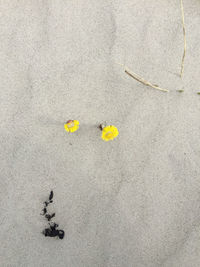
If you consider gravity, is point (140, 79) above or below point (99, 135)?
above

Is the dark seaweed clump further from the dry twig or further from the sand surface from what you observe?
the dry twig

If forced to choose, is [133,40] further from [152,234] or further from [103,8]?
[152,234]

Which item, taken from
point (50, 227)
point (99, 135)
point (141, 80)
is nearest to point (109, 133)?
point (99, 135)

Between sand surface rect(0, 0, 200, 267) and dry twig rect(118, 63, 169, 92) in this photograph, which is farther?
dry twig rect(118, 63, 169, 92)

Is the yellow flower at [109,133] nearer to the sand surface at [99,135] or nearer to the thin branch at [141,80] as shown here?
the sand surface at [99,135]

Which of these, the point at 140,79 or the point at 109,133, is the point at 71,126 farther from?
the point at 140,79

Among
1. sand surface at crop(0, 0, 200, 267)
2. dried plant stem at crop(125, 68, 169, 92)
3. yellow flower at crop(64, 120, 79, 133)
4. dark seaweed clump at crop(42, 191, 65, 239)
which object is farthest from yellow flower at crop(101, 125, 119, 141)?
dark seaweed clump at crop(42, 191, 65, 239)

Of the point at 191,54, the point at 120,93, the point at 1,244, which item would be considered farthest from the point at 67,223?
the point at 191,54

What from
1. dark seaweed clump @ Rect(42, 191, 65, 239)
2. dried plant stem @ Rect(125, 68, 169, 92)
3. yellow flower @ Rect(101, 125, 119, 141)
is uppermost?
dried plant stem @ Rect(125, 68, 169, 92)
